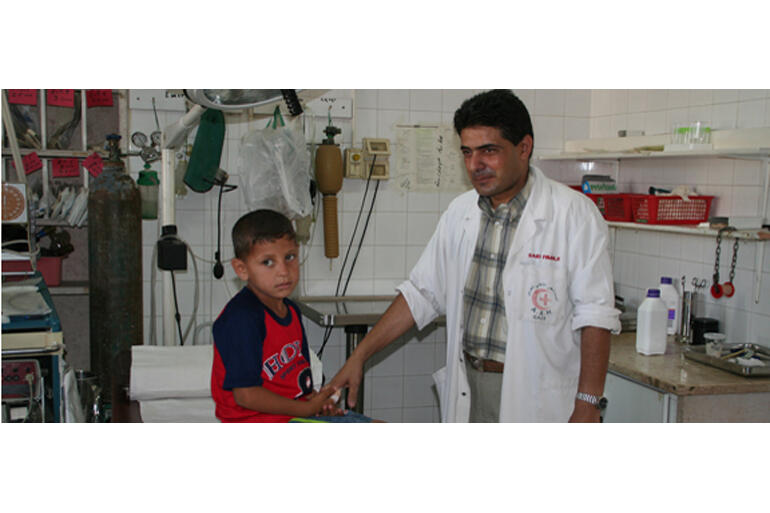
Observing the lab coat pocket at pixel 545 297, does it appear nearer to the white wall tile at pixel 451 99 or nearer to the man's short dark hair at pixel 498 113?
the man's short dark hair at pixel 498 113

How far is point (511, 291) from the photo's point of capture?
2.05m

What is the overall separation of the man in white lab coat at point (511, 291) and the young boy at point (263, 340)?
0.23 meters

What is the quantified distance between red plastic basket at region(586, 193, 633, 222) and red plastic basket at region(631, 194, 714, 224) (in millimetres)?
224

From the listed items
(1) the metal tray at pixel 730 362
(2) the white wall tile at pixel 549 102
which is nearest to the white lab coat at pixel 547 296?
(1) the metal tray at pixel 730 362

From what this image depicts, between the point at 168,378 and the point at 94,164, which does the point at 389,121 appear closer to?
the point at 94,164

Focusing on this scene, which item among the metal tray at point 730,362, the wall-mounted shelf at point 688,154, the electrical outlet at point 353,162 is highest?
the wall-mounted shelf at point 688,154

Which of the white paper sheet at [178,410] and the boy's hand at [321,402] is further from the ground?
the boy's hand at [321,402]

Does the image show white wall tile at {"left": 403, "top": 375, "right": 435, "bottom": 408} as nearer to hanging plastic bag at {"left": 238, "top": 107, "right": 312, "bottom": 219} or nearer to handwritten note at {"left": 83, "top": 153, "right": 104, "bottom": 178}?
hanging plastic bag at {"left": 238, "top": 107, "right": 312, "bottom": 219}

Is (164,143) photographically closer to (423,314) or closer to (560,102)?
(423,314)

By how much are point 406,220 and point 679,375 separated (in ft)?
6.01

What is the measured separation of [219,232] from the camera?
3646 mm

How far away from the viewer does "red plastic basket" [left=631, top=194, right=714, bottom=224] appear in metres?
3.12

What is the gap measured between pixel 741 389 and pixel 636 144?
136 centimetres

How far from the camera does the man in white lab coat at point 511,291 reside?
6.31ft
